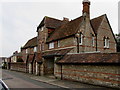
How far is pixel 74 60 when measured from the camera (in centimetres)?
1612

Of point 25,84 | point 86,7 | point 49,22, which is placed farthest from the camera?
point 49,22

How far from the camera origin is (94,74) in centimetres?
1348

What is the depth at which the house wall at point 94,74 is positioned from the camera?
38.5ft

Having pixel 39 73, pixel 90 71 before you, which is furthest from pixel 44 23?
pixel 90 71

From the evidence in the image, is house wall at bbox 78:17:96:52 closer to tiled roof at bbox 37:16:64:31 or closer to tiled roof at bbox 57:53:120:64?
tiled roof at bbox 57:53:120:64

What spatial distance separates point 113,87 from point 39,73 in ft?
46.9

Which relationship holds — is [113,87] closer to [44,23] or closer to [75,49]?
[75,49]

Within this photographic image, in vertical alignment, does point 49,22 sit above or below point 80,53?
above

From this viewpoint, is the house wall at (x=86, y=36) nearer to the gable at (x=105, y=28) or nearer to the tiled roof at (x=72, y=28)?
the tiled roof at (x=72, y=28)

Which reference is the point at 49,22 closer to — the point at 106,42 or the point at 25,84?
the point at 106,42

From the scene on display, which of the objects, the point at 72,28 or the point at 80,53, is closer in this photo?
the point at 80,53

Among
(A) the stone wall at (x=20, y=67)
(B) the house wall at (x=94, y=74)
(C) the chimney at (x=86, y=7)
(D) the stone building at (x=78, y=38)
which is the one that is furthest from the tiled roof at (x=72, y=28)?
(A) the stone wall at (x=20, y=67)

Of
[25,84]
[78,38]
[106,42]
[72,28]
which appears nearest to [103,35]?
[106,42]

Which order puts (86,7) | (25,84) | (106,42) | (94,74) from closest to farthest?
(94,74), (25,84), (86,7), (106,42)
